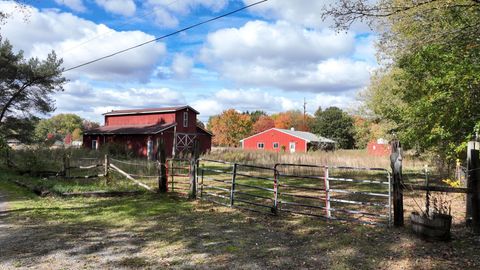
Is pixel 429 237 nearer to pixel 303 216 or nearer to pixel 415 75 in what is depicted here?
pixel 303 216

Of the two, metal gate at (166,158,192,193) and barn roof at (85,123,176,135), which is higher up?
barn roof at (85,123,176,135)

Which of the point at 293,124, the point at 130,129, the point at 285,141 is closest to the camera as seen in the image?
the point at 130,129

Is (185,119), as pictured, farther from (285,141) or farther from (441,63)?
(441,63)

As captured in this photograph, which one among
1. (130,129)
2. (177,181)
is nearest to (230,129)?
(130,129)

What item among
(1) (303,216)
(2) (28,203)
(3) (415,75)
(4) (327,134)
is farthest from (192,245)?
(4) (327,134)

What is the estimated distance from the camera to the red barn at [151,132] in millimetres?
34094

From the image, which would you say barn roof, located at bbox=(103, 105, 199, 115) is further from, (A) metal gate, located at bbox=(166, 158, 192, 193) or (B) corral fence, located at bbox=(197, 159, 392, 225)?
(B) corral fence, located at bbox=(197, 159, 392, 225)

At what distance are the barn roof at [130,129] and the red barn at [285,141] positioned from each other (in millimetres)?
17633

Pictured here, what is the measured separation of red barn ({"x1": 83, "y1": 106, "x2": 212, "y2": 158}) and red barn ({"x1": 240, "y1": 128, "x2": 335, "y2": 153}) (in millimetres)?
14958

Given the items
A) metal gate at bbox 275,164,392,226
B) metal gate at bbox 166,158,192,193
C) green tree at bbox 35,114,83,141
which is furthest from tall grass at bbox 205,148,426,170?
green tree at bbox 35,114,83,141

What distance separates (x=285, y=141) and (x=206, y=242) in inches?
1830

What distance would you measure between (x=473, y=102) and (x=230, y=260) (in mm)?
6719

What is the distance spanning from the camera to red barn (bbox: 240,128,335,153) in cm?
5125

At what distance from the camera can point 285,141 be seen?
52688mm
